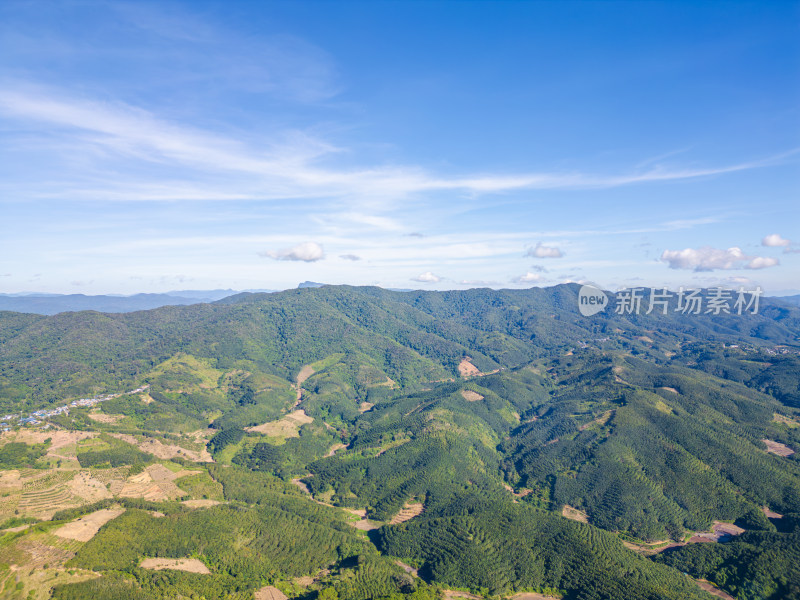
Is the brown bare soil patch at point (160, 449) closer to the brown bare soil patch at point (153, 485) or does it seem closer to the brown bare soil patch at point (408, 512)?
the brown bare soil patch at point (153, 485)

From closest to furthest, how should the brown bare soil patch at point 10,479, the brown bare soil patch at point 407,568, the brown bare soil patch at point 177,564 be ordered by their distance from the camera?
the brown bare soil patch at point 177,564 → the brown bare soil patch at point 407,568 → the brown bare soil patch at point 10,479

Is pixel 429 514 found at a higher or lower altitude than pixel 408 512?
higher

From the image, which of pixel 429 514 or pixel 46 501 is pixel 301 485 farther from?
pixel 46 501

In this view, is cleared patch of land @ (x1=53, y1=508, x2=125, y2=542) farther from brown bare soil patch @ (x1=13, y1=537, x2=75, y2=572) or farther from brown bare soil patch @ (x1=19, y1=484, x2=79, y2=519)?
brown bare soil patch @ (x1=19, y1=484, x2=79, y2=519)

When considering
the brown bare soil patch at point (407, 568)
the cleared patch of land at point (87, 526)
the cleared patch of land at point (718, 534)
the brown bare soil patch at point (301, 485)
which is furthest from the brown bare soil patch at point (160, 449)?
the cleared patch of land at point (718, 534)

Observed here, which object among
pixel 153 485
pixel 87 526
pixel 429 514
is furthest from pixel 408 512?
pixel 87 526

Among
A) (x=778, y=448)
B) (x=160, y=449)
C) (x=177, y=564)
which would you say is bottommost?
(x=177, y=564)

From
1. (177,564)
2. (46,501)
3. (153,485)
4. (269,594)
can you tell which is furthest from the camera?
(153,485)
